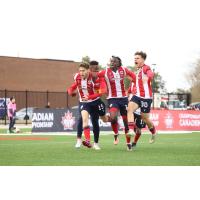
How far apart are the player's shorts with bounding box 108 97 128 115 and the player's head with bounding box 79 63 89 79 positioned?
0.83 meters

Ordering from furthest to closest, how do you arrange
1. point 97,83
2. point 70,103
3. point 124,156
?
point 70,103, point 97,83, point 124,156

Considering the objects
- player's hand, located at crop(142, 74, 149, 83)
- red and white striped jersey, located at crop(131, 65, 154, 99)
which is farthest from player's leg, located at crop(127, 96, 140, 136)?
player's hand, located at crop(142, 74, 149, 83)

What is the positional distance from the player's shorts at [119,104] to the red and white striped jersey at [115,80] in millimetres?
93

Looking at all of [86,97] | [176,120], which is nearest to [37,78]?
[176,120]

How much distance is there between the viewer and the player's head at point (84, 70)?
43.2ft

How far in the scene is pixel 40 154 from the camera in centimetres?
1211

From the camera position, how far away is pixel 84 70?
13.2 meters

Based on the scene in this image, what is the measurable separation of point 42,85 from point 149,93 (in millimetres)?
53339

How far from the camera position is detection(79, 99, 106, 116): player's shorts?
13492 mm

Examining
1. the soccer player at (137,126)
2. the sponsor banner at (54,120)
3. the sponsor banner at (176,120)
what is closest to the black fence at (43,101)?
the sponsor banner at (176,120)

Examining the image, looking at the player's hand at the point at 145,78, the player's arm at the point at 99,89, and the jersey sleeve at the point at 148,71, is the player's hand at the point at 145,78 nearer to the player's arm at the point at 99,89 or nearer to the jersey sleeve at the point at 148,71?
the jersey sleeve at the point at 148,71
